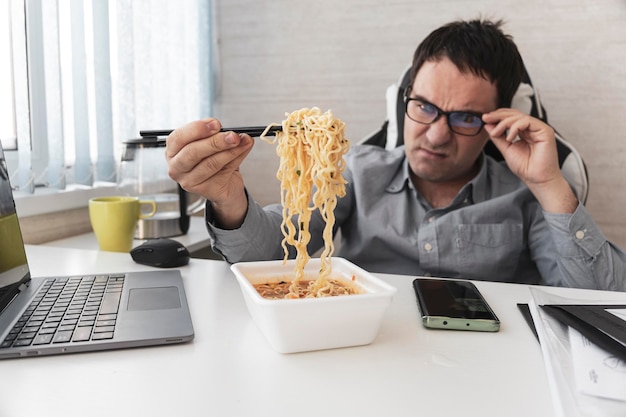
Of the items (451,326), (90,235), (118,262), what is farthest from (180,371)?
(90,235)

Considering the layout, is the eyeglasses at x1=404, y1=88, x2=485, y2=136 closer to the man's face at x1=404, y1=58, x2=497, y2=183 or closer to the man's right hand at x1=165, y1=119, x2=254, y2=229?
the man's face at x1=404, y1=58, x2=497, y2=183

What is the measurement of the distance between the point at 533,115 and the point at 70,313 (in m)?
1.36

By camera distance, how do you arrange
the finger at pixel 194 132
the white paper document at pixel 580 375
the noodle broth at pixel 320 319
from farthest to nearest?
the finger at pixel 194 132 < the noodle broth at pixel 320 319 < the white paper document at pixel 580 375

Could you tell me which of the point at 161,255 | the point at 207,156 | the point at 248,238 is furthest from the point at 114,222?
the point at 207,156

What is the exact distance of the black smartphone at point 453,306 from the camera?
812mm

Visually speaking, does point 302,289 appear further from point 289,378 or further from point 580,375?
point 580,375

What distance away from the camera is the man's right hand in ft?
3.03

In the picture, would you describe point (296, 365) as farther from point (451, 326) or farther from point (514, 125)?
point (514, 125)

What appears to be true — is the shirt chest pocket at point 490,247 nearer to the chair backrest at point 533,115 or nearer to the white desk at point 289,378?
the chair backrest at point 533,115

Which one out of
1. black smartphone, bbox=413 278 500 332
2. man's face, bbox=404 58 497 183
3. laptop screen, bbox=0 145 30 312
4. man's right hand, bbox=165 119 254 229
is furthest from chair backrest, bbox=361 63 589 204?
laptop screen, bbox=0 145 30 312

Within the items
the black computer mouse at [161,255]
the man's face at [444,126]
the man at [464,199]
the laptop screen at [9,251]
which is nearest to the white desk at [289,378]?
the laptop screen at [9,251]

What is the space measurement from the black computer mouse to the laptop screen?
9.5 inches

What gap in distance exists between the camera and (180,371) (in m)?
0.66

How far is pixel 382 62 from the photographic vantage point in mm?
2051
